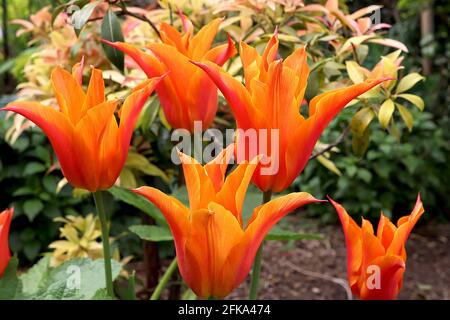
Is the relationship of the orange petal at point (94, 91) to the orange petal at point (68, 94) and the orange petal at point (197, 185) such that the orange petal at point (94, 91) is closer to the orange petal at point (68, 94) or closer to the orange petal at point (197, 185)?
the orange petal at point (68, 94)

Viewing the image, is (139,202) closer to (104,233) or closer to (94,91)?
(104,233)

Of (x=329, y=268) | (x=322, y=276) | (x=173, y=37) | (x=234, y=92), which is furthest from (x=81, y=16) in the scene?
(x=329, y=268)

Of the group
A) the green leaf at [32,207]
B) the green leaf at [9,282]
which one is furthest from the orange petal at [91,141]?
the green leaf at [32,207]

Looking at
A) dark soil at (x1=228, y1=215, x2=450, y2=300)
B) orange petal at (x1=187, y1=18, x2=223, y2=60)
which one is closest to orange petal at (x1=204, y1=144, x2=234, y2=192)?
orange petal at (x1=187, y1=18, x2=223, y2=60)

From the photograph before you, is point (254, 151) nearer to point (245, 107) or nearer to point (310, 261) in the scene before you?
point (245, 107)

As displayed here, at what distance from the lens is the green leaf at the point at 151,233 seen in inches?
38.6

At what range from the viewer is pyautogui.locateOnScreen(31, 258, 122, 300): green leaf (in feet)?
2.87

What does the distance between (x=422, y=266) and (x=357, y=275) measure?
243 centimetres

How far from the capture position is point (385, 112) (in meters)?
0.95

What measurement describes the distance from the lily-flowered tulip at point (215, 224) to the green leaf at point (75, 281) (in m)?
0.32

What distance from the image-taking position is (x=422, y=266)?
2943 mm

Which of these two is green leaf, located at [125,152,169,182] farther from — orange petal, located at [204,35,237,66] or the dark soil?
the dark soil

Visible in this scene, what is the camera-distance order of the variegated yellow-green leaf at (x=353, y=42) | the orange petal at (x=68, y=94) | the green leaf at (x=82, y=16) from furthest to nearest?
the variegated yellow-green leaf at (x=353, y=42) → the green leaf at (x=82, y=16) → the orange petal at (x=68, y=94)

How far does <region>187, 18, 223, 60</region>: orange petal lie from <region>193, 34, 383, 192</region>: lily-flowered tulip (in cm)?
15
